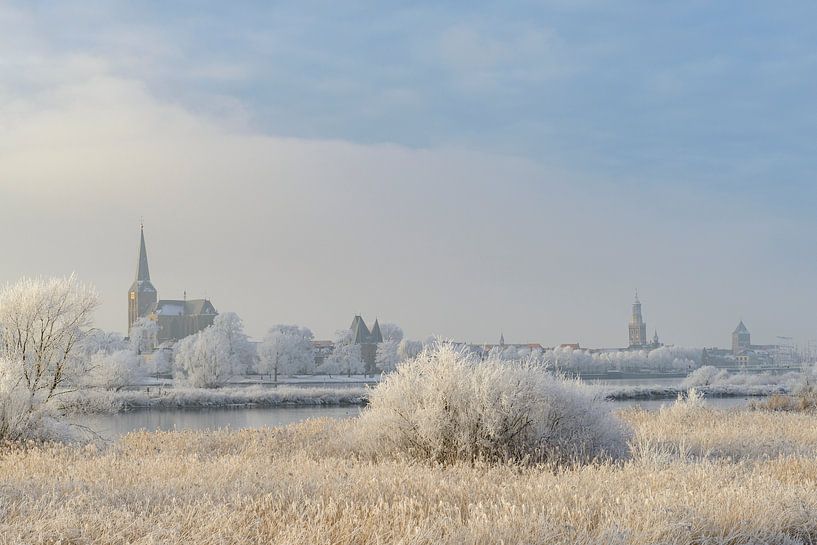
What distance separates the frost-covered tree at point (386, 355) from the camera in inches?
3848

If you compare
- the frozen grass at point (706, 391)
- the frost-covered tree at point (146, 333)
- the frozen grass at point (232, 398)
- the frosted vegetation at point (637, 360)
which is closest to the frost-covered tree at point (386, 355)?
the frosted vegetation at point (637, 360)

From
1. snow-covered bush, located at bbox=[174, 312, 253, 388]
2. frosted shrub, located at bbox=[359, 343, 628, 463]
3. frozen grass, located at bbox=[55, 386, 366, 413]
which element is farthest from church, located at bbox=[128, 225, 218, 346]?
frosted shrub, located at bbox=[359, 343, 628, 463]

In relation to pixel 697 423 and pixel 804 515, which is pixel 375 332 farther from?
pixel 804 515

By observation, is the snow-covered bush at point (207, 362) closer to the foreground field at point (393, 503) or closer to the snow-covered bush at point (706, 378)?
the snow-covered bush at point (706, 378)

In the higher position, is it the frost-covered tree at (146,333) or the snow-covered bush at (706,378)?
the frost-covered tree at (146,333)

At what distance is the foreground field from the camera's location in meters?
5.64

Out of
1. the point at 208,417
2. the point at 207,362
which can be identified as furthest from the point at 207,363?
the point at 208,417

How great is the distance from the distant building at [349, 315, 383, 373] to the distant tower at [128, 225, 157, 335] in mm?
55303

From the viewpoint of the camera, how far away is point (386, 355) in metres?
98.9

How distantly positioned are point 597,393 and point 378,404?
3.55m

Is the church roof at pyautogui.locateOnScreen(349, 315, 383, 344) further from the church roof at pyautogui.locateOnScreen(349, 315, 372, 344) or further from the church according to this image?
the church

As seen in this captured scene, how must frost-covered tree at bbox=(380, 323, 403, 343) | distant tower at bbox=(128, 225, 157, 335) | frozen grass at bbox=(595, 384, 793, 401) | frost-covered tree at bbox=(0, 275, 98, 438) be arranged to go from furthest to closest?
distant tower at bbox=(128, 225, 157, 335) < frost-covered tree at bbox=(380, 323, 403, 343) < frozen grass at bbox=(595, 384, 793, 401) < frost-covered tree at bbox=(0, 275, 98, 438)

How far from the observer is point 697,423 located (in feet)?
62.1

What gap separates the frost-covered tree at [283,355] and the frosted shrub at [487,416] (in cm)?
6898
